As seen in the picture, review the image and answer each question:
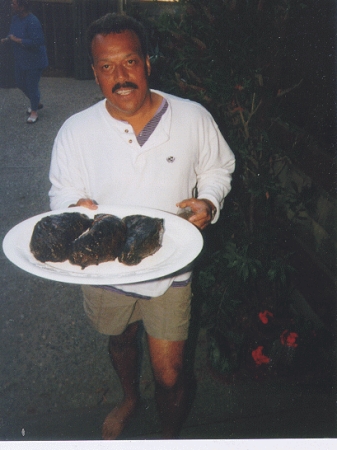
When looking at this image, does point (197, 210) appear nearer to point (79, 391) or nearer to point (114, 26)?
point (114, 26)

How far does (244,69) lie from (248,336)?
223 cm

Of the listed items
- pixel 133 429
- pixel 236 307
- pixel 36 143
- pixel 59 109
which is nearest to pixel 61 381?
pixel 133 429

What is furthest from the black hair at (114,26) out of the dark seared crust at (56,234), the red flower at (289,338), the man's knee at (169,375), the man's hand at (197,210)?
the red flower at (289,338)

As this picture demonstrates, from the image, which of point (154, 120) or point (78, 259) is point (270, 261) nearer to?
point (154, 120)

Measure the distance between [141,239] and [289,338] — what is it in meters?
2.04

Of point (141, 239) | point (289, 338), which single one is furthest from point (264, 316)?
point (141, 239)

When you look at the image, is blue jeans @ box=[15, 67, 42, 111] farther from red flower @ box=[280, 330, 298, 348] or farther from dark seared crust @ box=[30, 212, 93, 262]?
red flower @ box=[280, 330, 298, 348]

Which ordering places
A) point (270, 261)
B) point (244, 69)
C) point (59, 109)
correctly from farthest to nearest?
point (59, 109) → point (270, 261) → point (244, 69)

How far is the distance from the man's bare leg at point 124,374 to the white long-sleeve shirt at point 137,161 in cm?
68

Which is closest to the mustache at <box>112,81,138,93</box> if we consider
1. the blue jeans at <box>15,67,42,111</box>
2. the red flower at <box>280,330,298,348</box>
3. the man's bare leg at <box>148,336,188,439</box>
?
the man's bare leg at <box>148,336,188,439</box>

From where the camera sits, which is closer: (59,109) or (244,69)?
(244,69)

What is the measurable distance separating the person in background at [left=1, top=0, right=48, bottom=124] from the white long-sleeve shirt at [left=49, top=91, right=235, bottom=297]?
5.41m

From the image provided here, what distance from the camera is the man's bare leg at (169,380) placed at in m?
2.78

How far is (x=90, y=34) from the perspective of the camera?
2561 millimetres
